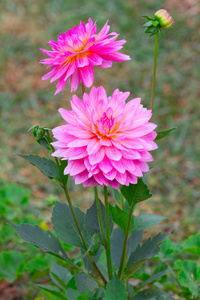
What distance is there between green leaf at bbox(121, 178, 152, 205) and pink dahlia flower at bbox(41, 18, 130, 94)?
0.81 feet

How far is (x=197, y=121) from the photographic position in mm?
2434

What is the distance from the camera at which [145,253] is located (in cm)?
101

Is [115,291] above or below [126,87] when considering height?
below

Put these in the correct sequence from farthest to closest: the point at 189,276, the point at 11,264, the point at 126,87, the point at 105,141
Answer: the point at 126,87
the point at 11,264
the point at 189,276
the point at 105,141

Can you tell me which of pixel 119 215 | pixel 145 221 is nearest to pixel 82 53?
pixel 119 215

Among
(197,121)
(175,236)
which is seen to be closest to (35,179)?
(175,236)

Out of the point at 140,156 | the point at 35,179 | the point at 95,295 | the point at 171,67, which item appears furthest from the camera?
the point at 171,67

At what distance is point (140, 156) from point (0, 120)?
194 cm

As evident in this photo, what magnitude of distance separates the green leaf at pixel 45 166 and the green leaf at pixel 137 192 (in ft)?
0.55

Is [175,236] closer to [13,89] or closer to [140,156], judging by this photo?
[140,156]

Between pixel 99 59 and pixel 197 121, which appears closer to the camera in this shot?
pixel 99 59

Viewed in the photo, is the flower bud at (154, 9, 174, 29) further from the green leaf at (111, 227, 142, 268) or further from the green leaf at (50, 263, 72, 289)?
the green leaf at (50, 263, 72, 289)

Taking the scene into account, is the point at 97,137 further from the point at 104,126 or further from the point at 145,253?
the point at 145,253

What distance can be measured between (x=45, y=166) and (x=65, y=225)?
0.22 metres
